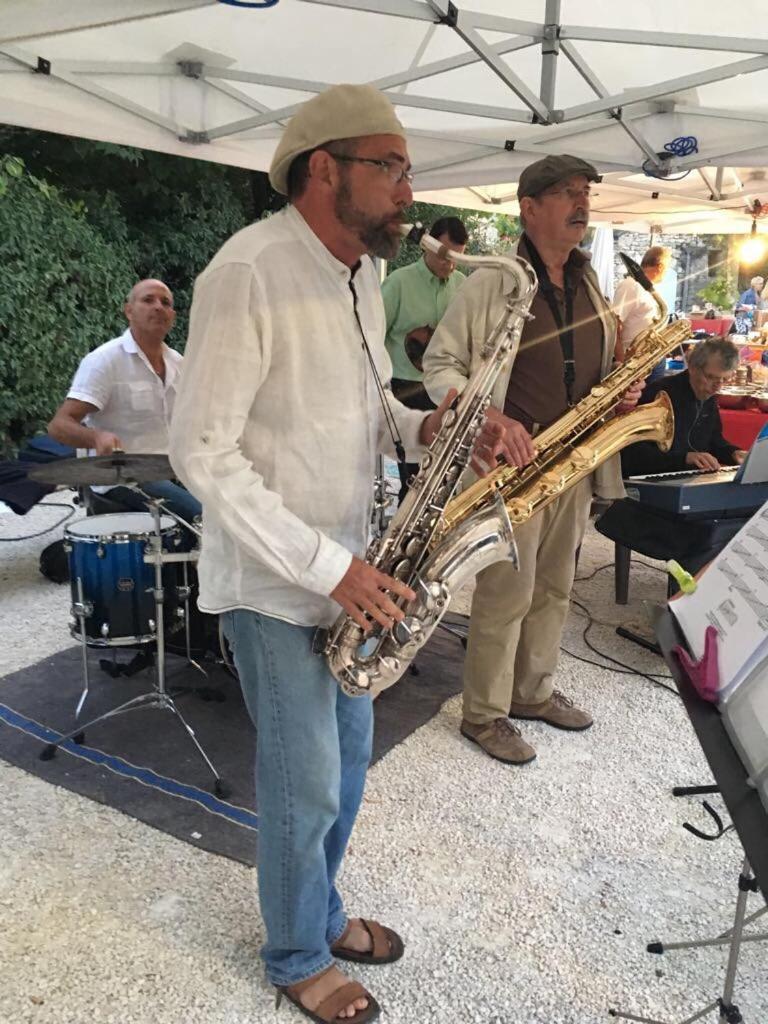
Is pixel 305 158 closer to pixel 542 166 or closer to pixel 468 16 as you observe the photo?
pixel 542 166

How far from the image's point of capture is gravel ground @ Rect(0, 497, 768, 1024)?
82.8 inches

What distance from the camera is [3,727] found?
3.38 metres

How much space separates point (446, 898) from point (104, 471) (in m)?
1.91

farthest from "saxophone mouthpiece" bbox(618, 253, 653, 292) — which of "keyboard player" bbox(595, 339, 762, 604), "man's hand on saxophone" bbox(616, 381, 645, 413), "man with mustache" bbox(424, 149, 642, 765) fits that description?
"keyboard player" bbox(595, 339, 762, 604)

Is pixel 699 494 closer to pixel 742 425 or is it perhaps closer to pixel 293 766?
pixel 742 425

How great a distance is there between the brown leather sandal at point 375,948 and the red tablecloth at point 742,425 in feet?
15.0

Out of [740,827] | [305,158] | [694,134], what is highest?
[694,134]

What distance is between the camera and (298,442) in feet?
5.48

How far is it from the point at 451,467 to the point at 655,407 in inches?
73.0

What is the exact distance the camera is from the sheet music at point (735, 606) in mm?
1515

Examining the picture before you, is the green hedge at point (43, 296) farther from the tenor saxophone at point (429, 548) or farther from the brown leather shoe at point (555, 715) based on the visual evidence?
the tenor saxophone at point (429, 548)

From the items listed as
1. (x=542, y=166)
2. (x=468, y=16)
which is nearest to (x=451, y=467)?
(x=542, y=166)

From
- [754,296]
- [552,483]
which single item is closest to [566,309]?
[552,483]

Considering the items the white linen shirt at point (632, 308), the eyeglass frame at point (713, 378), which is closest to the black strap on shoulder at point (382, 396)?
the eyeglass frame at point (713, 378)
